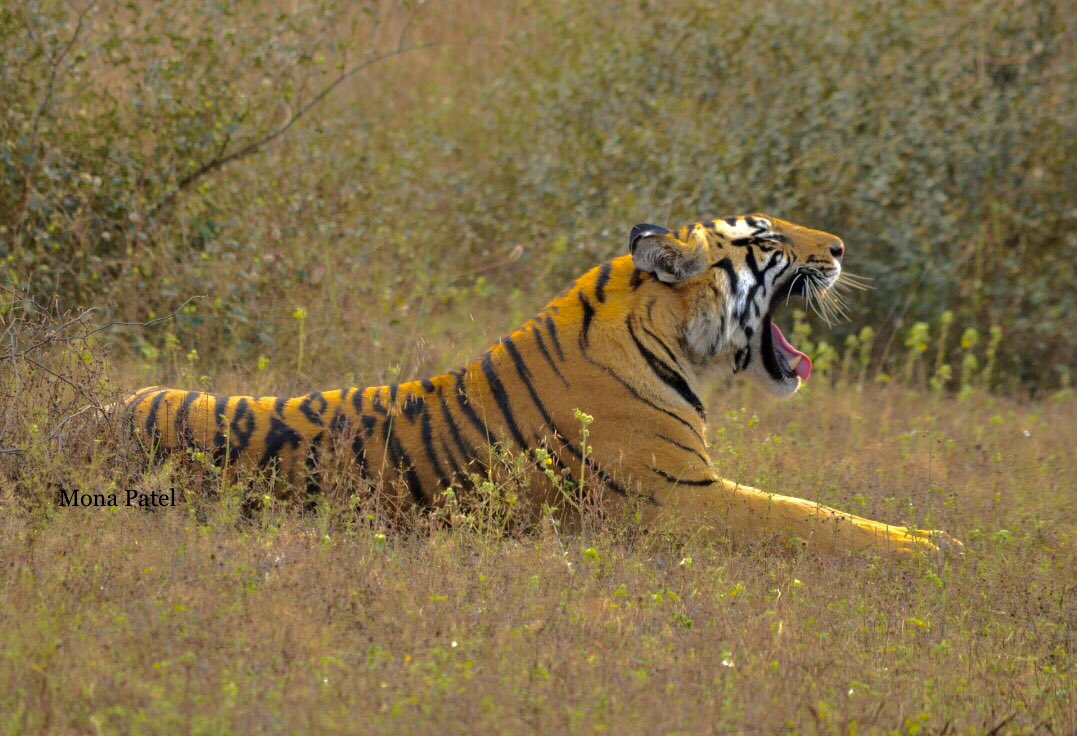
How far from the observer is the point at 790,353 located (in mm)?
5711

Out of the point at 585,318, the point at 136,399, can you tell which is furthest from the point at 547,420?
the point at 136,399

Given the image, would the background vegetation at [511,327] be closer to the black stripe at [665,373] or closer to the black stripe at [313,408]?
the black stripe at [313,408]

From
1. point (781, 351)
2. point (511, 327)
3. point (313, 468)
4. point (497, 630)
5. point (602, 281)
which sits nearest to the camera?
point (497, 630)

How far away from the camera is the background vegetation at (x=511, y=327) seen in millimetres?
3740

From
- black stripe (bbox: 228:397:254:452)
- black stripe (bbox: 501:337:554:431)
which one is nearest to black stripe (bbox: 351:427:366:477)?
black stripe (bbox: 228:397:254:452)

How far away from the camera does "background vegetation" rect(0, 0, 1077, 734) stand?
374cm

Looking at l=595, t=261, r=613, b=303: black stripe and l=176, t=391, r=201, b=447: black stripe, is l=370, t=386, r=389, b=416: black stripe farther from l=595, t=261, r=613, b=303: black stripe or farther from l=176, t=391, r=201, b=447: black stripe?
l=595, t=261, r=613, b=303: black stripe

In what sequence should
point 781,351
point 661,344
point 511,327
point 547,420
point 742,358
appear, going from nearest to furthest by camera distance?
A: point 547,420, point 661,344, point 742,358, point 781,351, point 511,327

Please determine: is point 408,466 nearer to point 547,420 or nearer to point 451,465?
point 451,465

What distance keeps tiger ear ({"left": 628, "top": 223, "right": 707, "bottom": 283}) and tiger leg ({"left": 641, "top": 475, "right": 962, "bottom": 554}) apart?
776mm

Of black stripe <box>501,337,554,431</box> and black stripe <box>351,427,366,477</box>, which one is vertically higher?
black stripe <box>501,337,554,431</box>

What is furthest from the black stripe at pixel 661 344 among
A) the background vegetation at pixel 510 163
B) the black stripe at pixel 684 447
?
the background vegetation at pixel 510 163

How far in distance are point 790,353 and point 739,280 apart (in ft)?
1.65

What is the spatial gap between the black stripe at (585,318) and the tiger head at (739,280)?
0.24 meters
